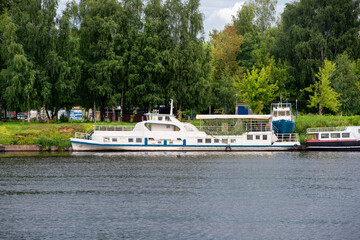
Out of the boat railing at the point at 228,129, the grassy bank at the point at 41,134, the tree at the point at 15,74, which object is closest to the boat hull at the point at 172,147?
the boat railing at the point at 228,129

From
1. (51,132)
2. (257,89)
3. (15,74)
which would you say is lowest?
(51,132)

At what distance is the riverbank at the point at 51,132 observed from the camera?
71.5 meters

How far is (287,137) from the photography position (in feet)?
249

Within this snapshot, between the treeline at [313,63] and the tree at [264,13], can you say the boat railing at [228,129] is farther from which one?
the tree at [264,13]

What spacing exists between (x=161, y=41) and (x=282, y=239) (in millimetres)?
63341

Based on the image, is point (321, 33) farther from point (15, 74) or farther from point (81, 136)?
point (15, 74)

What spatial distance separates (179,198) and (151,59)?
50.8 metres

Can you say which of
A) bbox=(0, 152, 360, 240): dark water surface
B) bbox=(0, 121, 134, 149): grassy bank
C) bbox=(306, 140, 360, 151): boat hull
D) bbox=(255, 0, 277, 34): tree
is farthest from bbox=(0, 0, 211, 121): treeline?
bbox=(255, 0, 277, 34): tree

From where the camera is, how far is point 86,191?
39.6 m

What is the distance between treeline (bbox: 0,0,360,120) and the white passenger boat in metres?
13.9

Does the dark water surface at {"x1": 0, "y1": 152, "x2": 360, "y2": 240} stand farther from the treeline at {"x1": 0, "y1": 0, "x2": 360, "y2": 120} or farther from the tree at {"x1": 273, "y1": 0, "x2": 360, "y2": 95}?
the tree at {"x1": 273, "y1": 0, "x2": 360, "y2": 95}

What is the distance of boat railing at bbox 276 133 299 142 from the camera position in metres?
72.0

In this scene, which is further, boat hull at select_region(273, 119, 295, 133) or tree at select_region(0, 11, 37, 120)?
tree at select_region(0, 11, 37, 120)

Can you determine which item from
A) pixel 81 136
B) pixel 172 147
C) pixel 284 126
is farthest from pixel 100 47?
pixel 284 126
